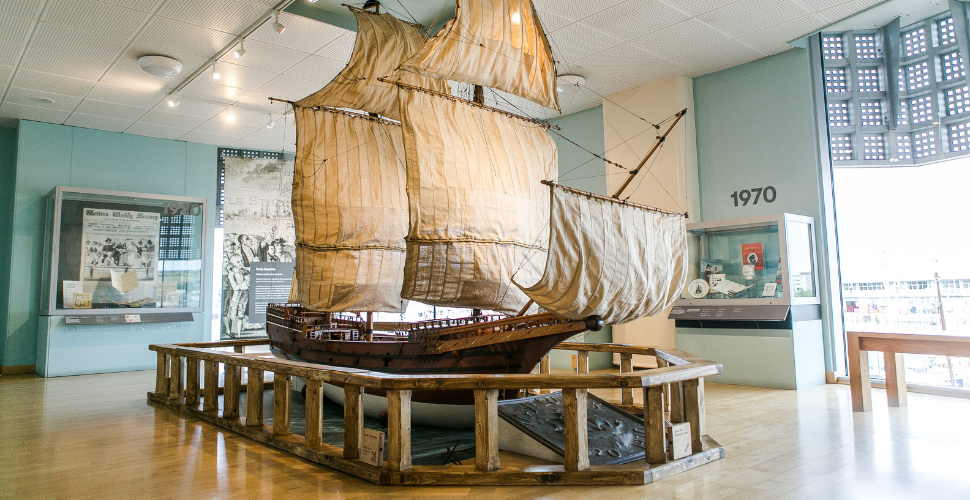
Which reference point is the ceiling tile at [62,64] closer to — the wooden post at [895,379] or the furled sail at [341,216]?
the furled sail at [341,216]

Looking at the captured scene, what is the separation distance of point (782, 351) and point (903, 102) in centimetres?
371

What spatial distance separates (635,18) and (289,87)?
17.4ft

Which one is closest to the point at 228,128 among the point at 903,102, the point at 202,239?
the point at 202,239

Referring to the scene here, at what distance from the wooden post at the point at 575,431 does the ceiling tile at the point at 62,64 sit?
817 centimetres

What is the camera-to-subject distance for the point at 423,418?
569cm

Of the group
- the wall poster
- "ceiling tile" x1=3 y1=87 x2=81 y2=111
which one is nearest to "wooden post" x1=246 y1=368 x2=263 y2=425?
"ceiling tile" x1=3 y1=87 x2=81 y2=111

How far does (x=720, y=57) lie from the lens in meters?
8.50

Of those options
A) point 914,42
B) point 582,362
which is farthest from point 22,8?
point 914,42

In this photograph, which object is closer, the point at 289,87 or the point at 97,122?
the point at 289,87

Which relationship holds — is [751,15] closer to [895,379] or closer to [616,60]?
[616,60]

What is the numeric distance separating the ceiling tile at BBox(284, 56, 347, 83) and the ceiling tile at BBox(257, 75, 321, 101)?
18 cm

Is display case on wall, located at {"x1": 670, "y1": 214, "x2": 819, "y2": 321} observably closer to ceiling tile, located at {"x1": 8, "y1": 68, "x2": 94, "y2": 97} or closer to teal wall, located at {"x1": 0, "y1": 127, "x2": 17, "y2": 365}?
ceiling tile, located at {"x1": 8, "y1": 68, "x2": 94, "y2": 97}

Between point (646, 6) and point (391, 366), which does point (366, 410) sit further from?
point (646, 6)

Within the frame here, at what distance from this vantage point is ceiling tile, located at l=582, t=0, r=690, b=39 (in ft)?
22.8
